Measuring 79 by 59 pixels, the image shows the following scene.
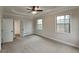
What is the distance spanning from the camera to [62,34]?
17.7 ft

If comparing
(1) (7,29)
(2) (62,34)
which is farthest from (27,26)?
(2) (62,34)

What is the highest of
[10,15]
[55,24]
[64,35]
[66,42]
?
[10,15]

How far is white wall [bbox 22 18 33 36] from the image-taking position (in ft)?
22.3

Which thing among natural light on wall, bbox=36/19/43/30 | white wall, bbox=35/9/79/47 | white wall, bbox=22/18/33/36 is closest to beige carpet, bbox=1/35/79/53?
white wall, bbox=35/9/79/47

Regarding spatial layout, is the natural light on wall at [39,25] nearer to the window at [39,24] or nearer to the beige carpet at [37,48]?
Answer: the window at [39,24]

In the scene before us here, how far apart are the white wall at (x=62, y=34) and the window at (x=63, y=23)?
0.23 meters

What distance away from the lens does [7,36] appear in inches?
223

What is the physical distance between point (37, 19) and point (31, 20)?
1.44 feet

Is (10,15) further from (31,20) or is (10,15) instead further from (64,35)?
(64,35)

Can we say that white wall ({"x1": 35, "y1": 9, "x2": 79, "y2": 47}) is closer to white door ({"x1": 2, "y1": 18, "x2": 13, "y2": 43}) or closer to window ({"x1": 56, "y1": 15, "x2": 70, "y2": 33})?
window ({"x1": 56, "y1": 15, "x2": 70, "y2": 33})

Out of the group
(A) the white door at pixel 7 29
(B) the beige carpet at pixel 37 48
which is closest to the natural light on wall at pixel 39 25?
(B) the beige carpet at pixel 37 48

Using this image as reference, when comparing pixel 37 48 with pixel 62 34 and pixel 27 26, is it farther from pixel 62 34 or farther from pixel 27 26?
pixel 27 26
